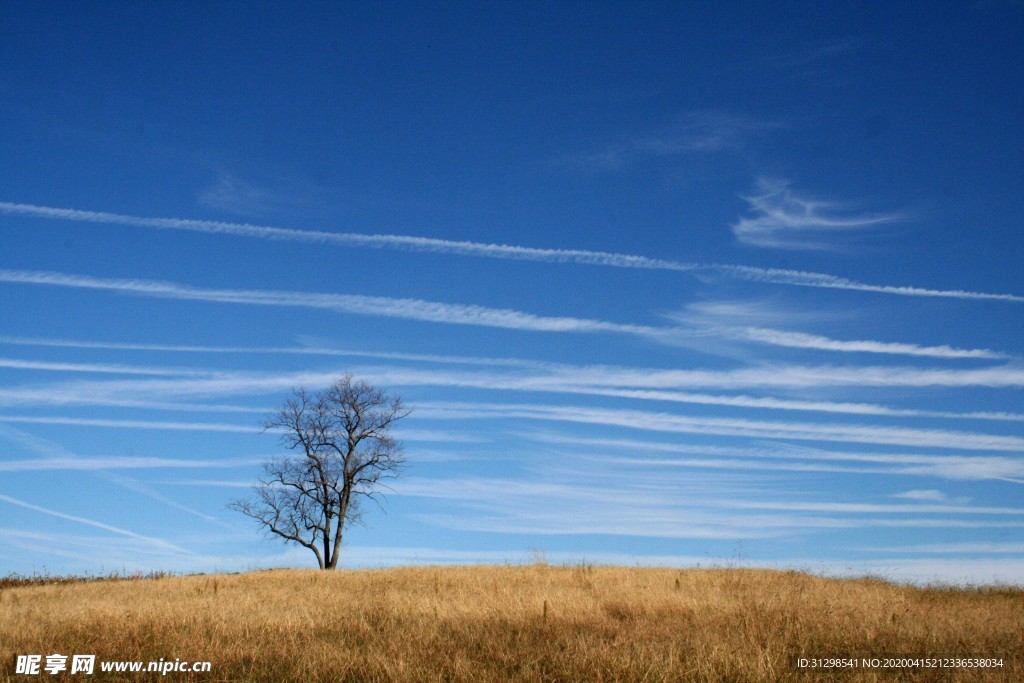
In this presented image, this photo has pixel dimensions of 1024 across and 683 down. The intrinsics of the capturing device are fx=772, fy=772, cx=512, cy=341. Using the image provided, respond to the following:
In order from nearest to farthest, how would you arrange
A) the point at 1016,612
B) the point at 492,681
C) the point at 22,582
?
the point at 492,681 < the point at 1016,612 < the point at 22,582

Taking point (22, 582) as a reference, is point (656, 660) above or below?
below

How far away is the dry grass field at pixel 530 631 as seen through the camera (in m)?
10.1

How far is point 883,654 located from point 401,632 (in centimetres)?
722

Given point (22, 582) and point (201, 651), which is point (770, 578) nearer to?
point (201, 651)

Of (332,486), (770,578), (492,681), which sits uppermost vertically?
(332,486)

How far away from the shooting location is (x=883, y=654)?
37.0ft

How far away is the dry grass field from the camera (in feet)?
33.0

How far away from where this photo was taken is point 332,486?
3531 centimetres

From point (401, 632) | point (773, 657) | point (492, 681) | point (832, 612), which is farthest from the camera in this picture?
point (832, 612)

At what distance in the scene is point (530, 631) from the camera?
1226cm

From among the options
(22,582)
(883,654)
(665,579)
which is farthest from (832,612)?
(22,582)

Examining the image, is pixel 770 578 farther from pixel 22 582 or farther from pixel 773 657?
pixel 22 582

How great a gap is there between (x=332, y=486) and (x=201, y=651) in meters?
24.5

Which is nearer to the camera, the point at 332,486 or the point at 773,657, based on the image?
the point at 773,657
